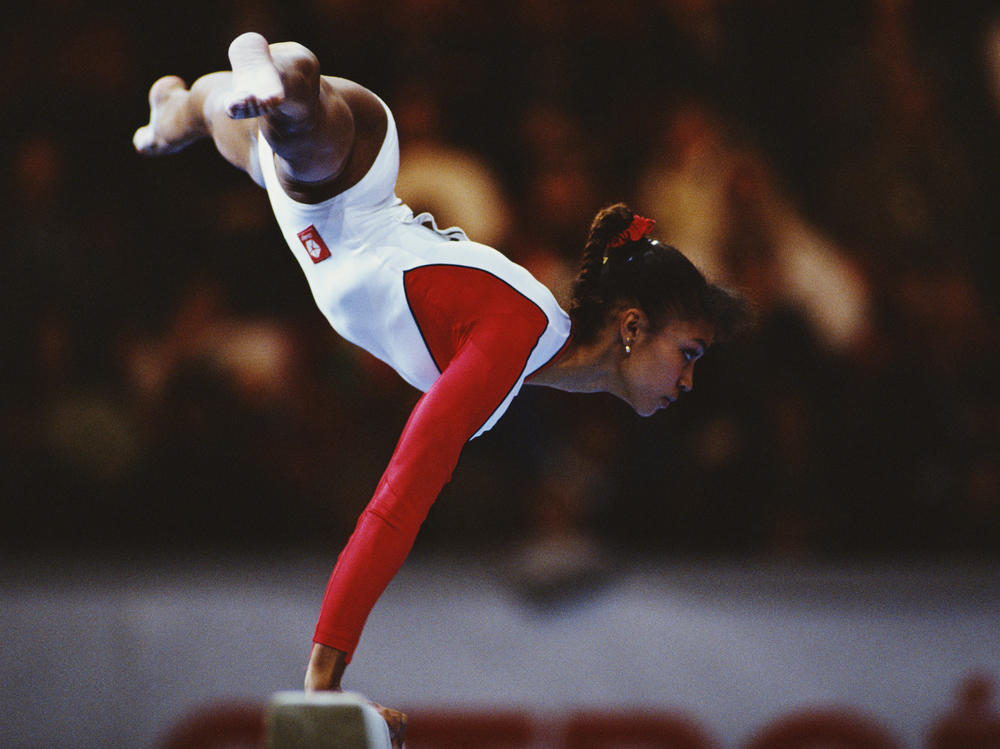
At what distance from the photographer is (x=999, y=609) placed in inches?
123

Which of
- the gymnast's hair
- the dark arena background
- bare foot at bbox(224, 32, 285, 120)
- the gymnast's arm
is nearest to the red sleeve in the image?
the gymnast's arm

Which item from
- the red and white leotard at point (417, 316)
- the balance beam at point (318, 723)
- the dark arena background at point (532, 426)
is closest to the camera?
the balance beam at point (318, 723)

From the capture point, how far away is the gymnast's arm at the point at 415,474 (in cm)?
173

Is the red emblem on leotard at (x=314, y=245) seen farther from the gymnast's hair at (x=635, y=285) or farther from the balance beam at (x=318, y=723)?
the balance beam at (x=318, y=723)

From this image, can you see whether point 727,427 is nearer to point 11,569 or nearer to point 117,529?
point 117,529

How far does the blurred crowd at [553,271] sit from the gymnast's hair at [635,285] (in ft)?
3.55

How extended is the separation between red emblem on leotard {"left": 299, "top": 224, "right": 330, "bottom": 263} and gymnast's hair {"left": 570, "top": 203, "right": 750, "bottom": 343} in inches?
18.5

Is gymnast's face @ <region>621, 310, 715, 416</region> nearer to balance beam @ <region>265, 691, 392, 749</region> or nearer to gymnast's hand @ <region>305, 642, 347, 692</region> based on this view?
gymnast's hand @ <region>305, 642, 347, 692</region>

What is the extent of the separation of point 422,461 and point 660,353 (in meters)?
0.59

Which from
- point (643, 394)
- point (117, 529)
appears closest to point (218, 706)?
point (117, 529)

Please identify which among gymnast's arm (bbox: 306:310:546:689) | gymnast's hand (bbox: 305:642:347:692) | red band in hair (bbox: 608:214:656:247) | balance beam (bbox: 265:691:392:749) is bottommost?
Result: balance beam (bbox: 265:691:392:749)

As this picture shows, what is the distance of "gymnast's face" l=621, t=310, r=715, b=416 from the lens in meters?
2.21

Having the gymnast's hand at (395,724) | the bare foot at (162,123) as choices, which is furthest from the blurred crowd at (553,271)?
the gymnast's hand at (395,724)

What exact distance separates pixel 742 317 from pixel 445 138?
1852 mm
